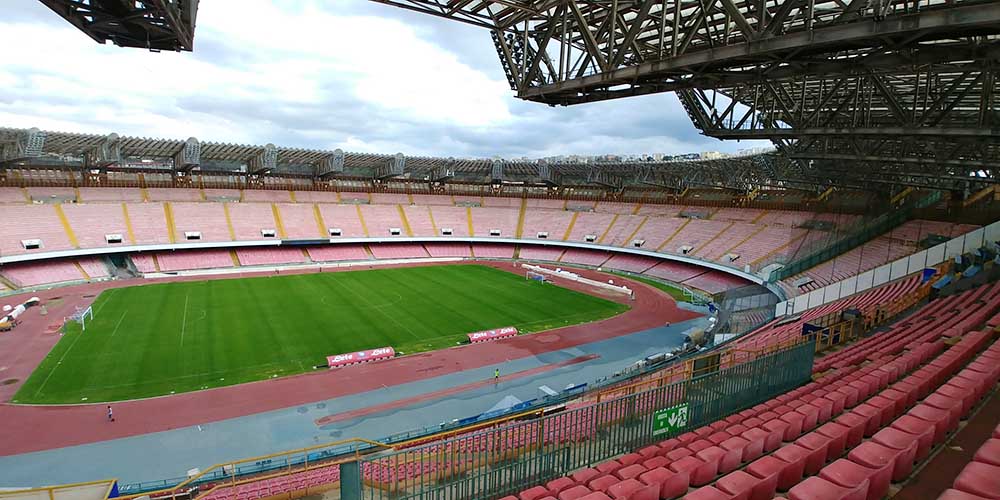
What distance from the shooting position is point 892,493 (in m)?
5.10

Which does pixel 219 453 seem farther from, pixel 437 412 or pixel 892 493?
pixel 892 493

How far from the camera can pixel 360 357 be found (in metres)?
21.2

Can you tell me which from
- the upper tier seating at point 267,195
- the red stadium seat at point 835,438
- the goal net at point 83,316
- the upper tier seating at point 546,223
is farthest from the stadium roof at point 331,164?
the red stadium seat at point 835,438

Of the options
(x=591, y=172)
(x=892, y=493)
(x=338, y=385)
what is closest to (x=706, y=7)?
(x=892, y=493)

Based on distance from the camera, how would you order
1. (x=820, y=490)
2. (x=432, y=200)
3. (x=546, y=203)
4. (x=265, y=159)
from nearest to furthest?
(x=820, y=490)
(x=265, y=159)
(x=432, y=200)
(x=546, y=203)

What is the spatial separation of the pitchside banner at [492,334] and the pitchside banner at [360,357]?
4194 mm

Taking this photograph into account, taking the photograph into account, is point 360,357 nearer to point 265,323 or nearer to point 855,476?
point 265,323

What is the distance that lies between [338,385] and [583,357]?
10883 millimetres

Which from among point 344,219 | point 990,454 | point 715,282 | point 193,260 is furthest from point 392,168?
point 990,454

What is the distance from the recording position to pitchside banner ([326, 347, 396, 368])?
20614 millimetres

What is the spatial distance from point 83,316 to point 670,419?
29.1 metres

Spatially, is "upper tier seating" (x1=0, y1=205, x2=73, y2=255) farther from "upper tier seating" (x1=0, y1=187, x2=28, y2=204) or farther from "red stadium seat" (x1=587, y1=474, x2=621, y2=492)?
"red stadium seat" (x1=587, y1=474, x2=621, y2=492)

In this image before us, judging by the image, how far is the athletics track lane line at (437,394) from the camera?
1647 centimetres

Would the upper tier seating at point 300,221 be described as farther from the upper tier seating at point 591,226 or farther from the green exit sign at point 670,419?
the green exit sign at point 670,419
